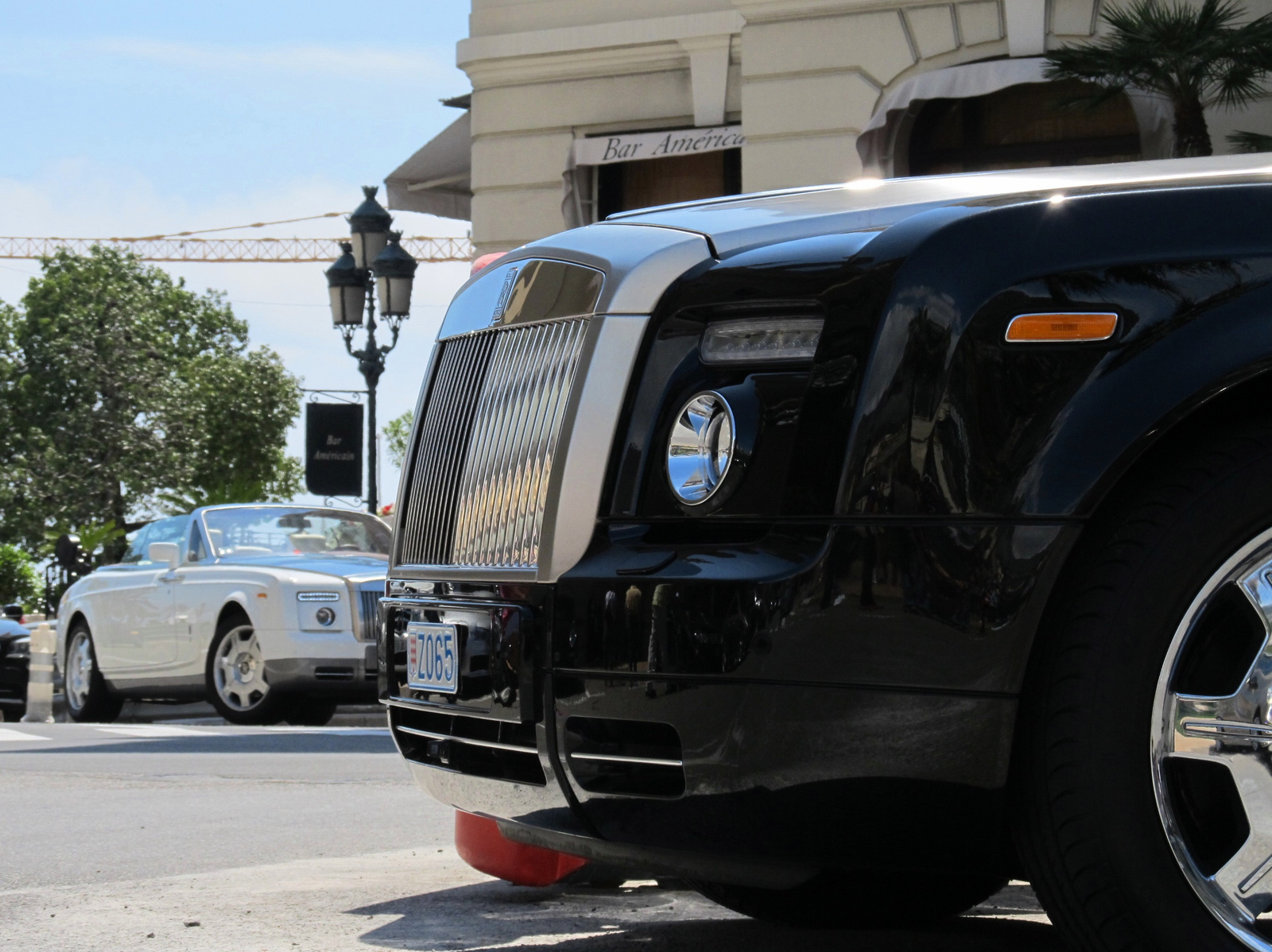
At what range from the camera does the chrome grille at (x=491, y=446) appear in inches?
115

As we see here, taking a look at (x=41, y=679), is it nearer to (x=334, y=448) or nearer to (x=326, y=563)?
(x=334, y=448)

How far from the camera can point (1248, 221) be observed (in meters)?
2.54

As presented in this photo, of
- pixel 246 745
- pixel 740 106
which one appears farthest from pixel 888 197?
pixel 740 106

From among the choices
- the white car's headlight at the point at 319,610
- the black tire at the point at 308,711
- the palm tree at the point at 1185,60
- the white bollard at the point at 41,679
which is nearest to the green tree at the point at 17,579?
the white bollard at the point at 41,679

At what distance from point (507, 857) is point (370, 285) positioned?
527 inches

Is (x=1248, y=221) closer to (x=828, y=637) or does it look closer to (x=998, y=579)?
(x=998, y=579)

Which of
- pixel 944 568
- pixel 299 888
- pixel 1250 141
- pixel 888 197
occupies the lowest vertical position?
pixel 299 888

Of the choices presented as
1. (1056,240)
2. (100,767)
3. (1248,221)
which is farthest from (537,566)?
(100,767)

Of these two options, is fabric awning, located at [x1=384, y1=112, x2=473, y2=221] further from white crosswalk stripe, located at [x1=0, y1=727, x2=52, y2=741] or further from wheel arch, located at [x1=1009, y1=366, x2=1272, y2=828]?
wheel arch, located at [x1=1009, y1=366, x2=1272, y2=828]

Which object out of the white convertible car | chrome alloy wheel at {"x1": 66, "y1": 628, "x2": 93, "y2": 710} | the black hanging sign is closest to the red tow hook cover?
the white convertible car

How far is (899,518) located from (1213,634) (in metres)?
0.46

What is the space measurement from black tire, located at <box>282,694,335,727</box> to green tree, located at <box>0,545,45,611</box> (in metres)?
27.7

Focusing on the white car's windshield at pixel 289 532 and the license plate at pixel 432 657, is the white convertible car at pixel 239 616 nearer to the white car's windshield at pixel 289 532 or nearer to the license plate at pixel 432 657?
the white car's windshield at pixel 289 532

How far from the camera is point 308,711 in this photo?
42.3 ft
